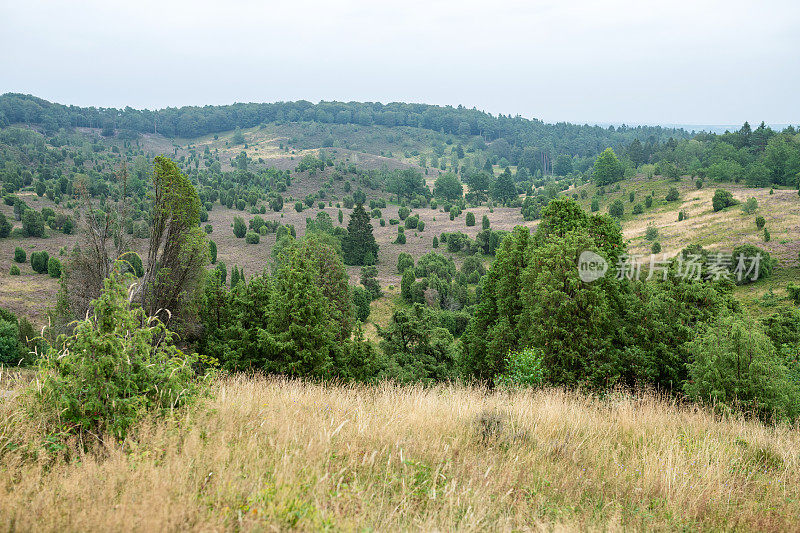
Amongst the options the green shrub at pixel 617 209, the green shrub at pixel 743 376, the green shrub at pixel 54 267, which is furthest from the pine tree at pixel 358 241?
the green shrub at pixel 743 376

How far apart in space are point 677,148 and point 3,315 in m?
110

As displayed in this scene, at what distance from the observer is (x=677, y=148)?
318 feet

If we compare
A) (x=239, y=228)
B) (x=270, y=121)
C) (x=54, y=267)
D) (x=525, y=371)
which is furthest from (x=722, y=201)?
(x=270, y=121)

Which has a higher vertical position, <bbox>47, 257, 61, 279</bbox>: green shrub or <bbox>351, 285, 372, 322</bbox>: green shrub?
<bbox>47, 257, 61, 279</bbox>: green shrub

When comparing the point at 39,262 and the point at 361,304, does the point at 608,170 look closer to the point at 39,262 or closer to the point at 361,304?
the point at 361,304

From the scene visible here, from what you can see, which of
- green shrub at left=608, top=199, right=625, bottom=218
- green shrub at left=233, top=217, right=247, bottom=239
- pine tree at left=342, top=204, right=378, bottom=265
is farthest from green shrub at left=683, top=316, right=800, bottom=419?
green shrub at left=608, top=199, right=625, bottom=218

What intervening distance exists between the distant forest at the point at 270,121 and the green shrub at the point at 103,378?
496 feet

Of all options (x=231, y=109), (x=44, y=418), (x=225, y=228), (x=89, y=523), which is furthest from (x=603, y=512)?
(x=231, y=109)

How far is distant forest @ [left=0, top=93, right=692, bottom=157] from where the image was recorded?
5674 inches

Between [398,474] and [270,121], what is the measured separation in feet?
668

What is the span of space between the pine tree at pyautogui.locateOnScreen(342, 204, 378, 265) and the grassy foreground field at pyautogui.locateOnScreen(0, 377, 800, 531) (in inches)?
1827

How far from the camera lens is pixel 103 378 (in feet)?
14.1

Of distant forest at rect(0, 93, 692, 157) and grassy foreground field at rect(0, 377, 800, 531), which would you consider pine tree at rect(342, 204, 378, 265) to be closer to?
grassy foreground field at rect(0, 377, 800, 531)

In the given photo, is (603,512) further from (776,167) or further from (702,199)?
(776,167)
